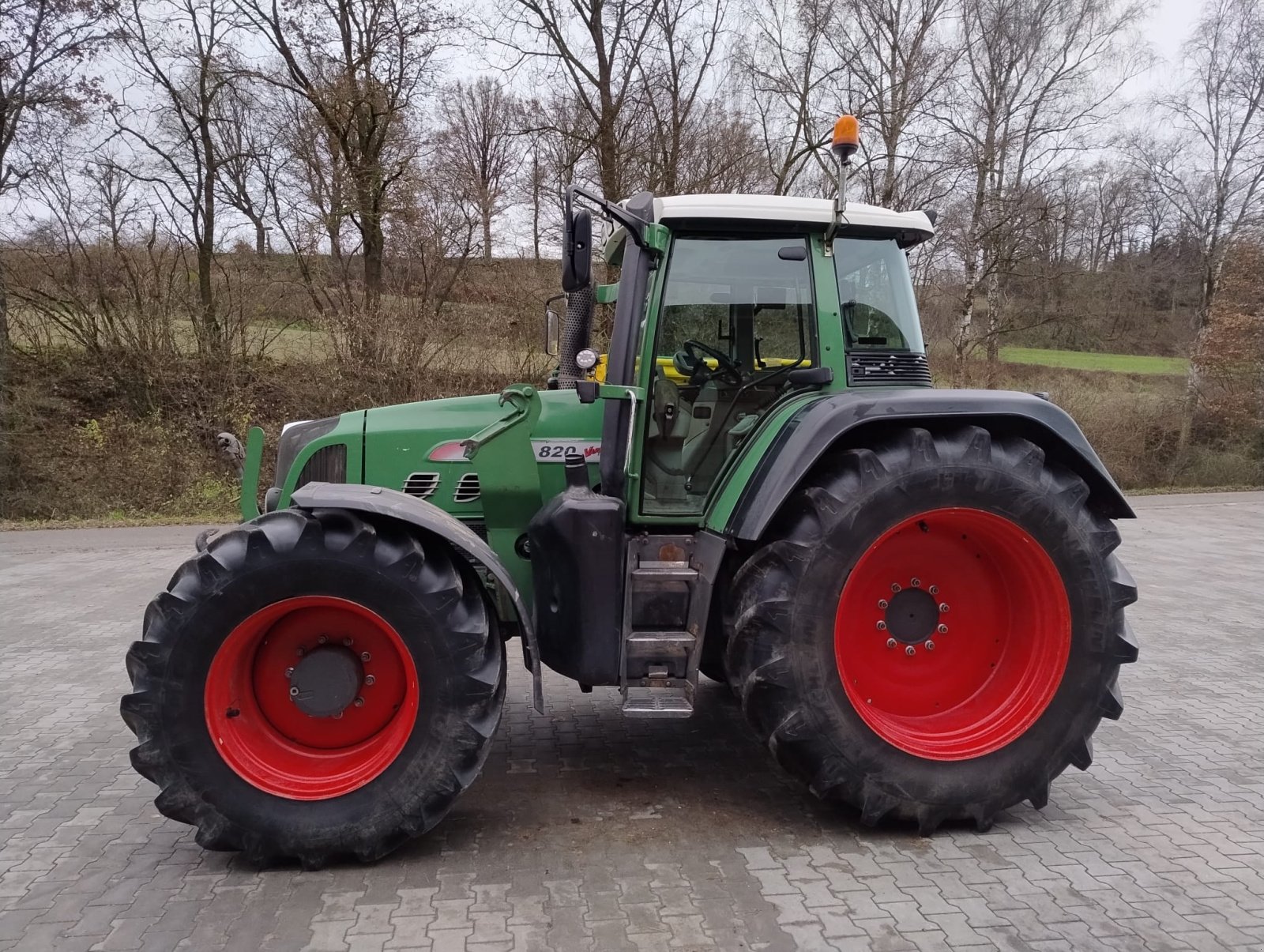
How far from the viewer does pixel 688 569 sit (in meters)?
3.33

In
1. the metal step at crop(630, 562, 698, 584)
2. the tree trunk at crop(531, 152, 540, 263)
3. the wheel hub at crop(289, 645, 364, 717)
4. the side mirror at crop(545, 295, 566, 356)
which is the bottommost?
the wheel hub at crop(289, 645, 364, 717)

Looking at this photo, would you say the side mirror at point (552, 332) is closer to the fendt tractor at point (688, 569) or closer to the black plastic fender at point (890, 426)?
the fendt tractor at point (688, 569)

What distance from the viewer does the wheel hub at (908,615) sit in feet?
10.9

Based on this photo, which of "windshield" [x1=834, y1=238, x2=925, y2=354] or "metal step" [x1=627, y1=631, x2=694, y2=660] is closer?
"metal step" [x1=627, y1=631, x2=694, y2=660]

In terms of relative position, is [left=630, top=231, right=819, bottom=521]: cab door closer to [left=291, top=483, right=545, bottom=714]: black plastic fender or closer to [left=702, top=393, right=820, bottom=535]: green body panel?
[left=702, top=393, right=820, bottom=535]: green body panel

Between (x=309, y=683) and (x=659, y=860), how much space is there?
1364 millimetres

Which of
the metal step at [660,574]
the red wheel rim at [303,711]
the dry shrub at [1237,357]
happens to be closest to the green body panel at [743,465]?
the metal step at [660,574]

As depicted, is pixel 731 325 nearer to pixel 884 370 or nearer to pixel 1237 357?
pixel 884 370

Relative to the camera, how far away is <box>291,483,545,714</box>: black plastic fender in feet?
9.43

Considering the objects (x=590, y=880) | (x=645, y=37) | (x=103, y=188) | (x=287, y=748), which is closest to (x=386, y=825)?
(x=287, y=748)

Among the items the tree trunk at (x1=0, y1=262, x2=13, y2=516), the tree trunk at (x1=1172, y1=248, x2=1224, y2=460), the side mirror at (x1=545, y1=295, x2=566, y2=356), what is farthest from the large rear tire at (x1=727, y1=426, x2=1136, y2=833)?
the tree trunk at (x1=1172, y1=248, x2=1224, y2=460)

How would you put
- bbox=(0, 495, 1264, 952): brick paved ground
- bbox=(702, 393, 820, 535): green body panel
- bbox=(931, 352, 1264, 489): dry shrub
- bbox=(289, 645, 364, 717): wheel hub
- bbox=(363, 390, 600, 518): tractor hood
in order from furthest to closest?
bbox=(931, 352, 1264, 489): dry shrub, bbox=(363, 390, 600, 518): tractor hood, bbox=(702, 393, 820, 535): green body panel, bbox=(289, 645, 364, 717): wheel hub, bbox=(0, 495, 1264, 952): brick paved ground

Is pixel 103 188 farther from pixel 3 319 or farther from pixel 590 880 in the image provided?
pixel 590 880

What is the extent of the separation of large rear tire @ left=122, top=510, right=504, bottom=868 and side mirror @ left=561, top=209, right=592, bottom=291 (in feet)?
3.70
